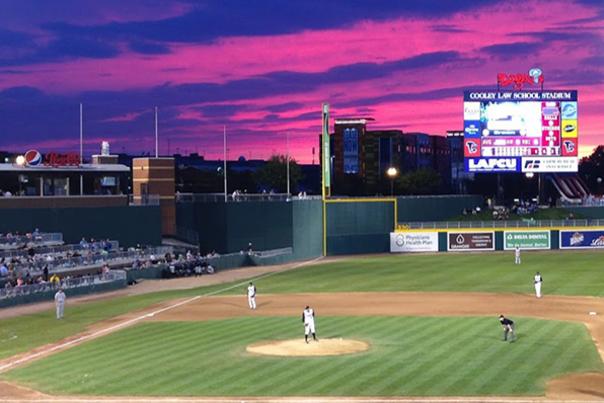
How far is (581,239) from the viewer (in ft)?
243

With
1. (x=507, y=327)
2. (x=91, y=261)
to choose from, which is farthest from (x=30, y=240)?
(x=507, y=327)

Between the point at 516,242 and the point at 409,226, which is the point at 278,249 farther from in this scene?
the point at 516,242

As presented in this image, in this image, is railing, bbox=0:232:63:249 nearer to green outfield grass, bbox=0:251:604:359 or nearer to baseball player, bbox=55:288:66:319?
green outfield grass, bbox=0:251:604:359

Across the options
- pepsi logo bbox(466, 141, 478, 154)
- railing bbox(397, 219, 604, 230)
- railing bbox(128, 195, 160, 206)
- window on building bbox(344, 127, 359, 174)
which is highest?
window on building bbox(344, 127, 359, 174)

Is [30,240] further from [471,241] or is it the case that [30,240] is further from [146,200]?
[471,241]

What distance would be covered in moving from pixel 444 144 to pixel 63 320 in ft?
516

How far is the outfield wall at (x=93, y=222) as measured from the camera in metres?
54.8

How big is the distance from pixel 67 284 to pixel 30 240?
7445 millimetres

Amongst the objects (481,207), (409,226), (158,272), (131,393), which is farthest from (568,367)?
(481,207)

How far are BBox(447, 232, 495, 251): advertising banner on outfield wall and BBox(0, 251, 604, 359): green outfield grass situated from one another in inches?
84.7

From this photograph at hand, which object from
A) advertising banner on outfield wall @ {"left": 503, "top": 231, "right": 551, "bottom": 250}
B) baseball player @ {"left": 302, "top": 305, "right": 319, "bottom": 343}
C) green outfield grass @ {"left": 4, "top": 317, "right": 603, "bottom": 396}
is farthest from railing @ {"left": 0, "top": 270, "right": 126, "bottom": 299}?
advertising banner on outfield wall @ {"left": 503, "top": 231, "right": 551, "bottom": 250}

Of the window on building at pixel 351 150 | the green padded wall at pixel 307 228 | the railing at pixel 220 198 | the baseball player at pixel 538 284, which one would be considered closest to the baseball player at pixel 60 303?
the baseball player at pixel 538 284

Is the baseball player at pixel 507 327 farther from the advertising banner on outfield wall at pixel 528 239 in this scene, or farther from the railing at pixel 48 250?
the advertising banner on outfield wall at pixel 528 239

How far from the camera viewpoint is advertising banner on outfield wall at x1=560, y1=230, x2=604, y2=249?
73.8 m
